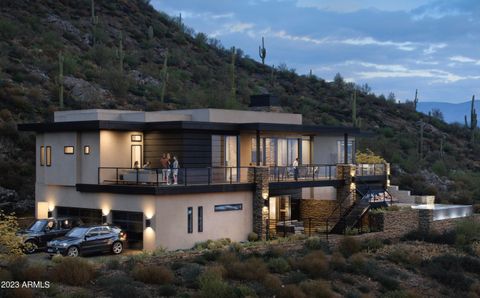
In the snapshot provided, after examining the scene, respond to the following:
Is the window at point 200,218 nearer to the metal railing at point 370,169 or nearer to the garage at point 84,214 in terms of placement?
the garage at point 84,214

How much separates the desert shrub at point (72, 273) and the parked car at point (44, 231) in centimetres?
718

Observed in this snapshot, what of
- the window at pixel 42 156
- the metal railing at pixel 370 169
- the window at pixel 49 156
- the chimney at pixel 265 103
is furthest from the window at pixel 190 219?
the metal railing at pixel 370 169

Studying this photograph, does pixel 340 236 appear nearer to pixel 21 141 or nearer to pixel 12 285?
pixel 12 285

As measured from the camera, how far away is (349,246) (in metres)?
32.6

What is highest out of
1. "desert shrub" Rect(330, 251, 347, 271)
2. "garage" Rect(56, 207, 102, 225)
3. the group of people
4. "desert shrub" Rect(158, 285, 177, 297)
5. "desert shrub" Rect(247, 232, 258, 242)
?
the group of people

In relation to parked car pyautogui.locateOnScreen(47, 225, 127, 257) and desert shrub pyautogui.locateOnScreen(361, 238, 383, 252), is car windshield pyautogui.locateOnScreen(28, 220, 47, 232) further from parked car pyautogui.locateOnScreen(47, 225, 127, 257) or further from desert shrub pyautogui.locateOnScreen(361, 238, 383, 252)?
desert shrub pyautogui.locateOnScreen(361, 238, 383, 252)

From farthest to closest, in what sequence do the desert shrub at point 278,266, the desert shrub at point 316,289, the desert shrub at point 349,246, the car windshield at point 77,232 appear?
the desert shrub at point 349,246 < the car windshield at point 77,232 < the desert shrub at point 278,266 < the desert shrub at point 316,289

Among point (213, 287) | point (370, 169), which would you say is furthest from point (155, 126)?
point (370, 169)

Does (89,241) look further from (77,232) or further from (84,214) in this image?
(84,214)

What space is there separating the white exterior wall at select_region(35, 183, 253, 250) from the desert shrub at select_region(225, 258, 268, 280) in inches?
214

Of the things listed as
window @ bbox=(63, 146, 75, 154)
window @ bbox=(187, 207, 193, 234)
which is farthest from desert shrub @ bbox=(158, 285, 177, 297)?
window @ bbox=(63, 146, 75, 154)

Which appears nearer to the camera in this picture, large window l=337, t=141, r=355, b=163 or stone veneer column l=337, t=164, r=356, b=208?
stone veneer column l=337, t=164, r=356, b=208

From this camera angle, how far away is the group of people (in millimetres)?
31656

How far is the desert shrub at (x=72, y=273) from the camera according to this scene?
2203cm
